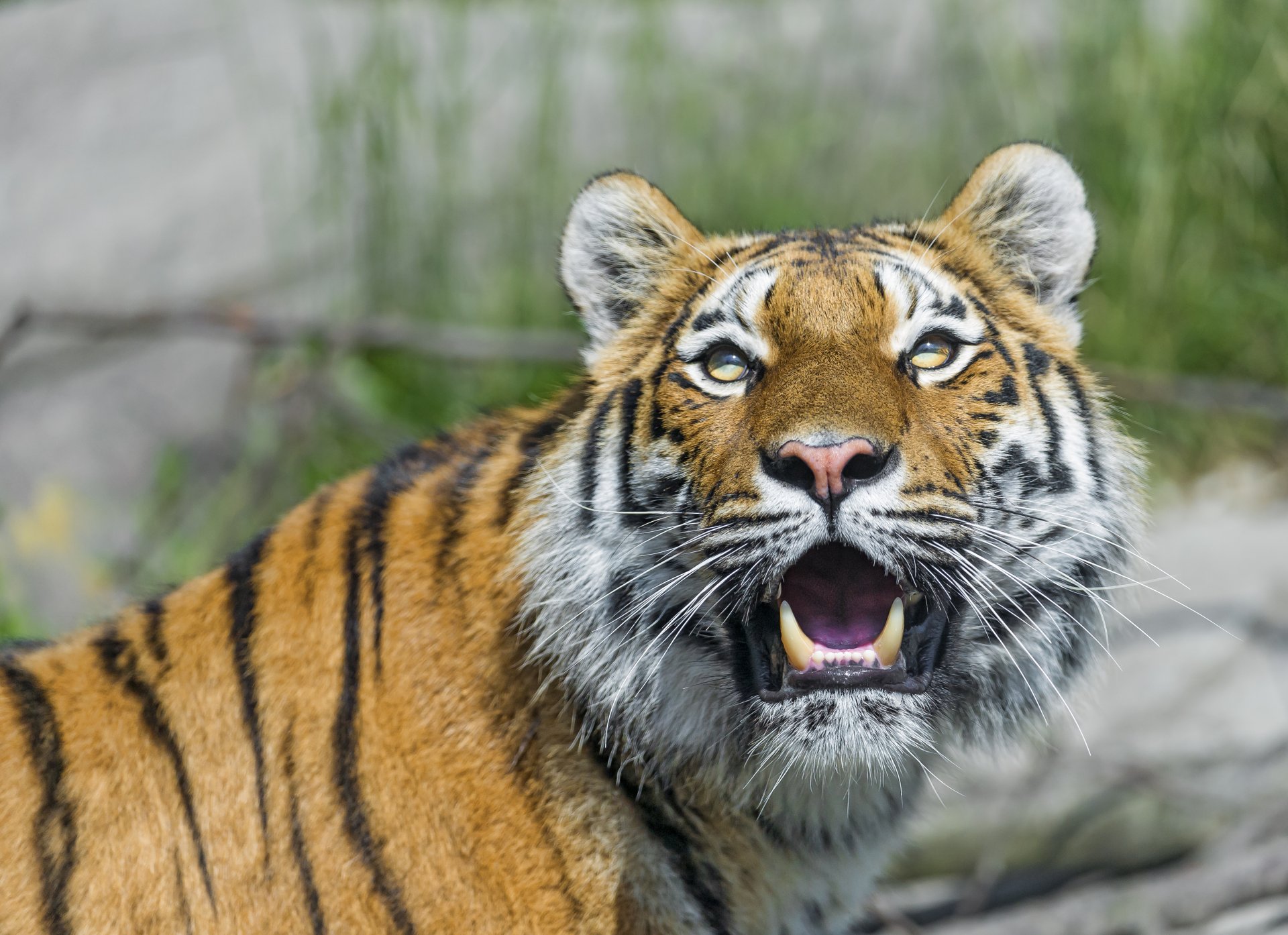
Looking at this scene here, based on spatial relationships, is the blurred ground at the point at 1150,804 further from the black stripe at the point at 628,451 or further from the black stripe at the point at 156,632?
the black stripe at the point at 156,632

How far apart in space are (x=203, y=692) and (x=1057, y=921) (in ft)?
7.92

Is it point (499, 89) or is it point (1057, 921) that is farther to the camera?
point (499, 89)

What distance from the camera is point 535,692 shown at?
2234 millimetres

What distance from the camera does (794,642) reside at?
2.02 metres

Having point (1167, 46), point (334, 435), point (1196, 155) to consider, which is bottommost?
point (334, 435)

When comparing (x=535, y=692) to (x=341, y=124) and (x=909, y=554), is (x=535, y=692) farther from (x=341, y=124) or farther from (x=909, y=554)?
(x=341, y=124)

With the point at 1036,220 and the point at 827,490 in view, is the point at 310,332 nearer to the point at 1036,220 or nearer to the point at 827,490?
the point at 1036,220

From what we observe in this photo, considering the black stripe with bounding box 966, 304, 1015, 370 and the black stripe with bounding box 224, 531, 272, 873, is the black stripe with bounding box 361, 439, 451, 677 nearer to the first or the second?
the black stripe with bounding box 224, 531, 272, 873

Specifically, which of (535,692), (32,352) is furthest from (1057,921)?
(32,352)

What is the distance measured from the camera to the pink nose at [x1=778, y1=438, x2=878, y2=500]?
1882mm

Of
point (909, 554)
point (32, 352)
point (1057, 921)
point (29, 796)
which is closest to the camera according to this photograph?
point (909, 554)

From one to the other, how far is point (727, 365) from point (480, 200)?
164 inches

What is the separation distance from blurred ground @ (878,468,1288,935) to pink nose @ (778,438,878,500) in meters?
1.62

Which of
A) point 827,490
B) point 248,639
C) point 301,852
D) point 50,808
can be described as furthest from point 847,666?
point 50,808
